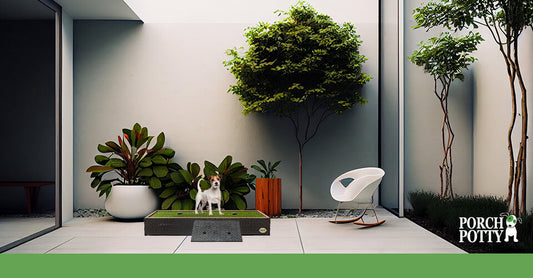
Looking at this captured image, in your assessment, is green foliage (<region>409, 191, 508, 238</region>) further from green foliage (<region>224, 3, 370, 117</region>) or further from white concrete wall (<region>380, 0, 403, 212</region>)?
green foliage (<region>224, 3, 370, 117</region>)

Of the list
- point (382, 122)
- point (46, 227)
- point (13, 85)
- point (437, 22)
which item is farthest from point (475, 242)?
point (13, 85)

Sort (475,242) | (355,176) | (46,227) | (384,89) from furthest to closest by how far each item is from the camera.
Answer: (384,89), (355,176), (46,227), (475,242)

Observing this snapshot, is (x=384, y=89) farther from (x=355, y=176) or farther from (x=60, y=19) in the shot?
(x=60, y=19)

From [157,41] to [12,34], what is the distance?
7.38 ft

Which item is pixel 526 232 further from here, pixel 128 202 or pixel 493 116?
pixel 128 202

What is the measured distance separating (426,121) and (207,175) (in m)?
2.96

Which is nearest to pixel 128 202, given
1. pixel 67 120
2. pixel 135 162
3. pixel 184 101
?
pixel 135 162

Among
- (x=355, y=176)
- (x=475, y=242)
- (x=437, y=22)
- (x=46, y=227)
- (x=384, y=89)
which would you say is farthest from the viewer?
(x=384, y=89)

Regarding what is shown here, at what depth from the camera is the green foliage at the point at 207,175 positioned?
19.2 ft

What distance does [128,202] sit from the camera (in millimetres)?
5648

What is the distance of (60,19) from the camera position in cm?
554

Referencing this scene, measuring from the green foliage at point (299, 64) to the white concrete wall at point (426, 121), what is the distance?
680 millimetres

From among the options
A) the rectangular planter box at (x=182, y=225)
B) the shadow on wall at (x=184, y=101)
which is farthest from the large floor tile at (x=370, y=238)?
the shadow on wall at (x=184, y=101)

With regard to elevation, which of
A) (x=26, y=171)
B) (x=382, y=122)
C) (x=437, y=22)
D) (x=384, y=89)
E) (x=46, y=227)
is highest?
A: (x=437, y=22)
